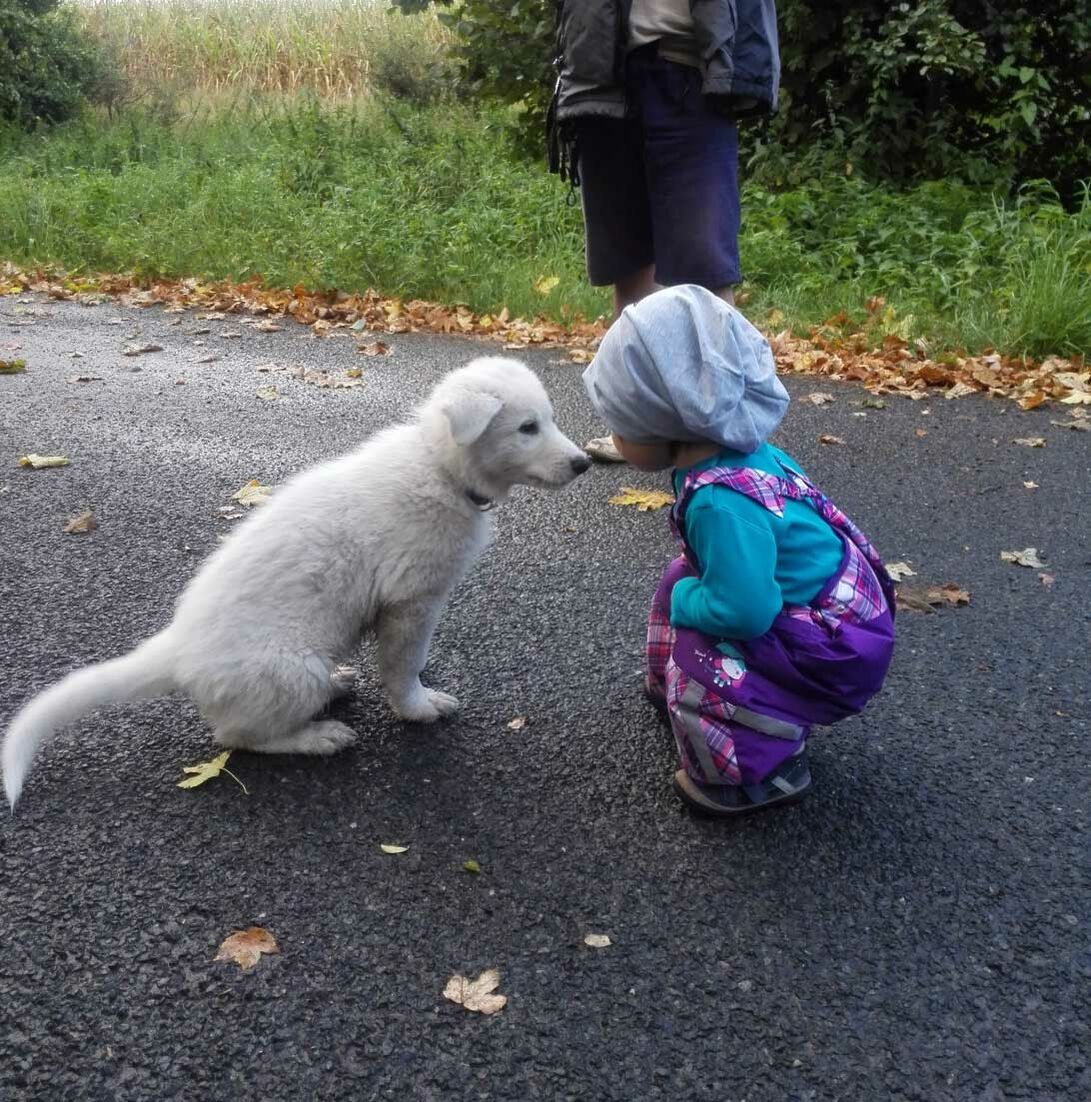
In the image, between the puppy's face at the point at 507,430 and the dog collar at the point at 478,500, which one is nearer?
the puppy's face at the point at 507,430

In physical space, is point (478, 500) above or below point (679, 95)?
below

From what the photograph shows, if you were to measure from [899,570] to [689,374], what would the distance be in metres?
2.01

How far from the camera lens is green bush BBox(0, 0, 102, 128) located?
712 inches

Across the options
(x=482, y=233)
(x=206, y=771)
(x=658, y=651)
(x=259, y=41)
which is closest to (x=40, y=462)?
(x=206, y=771)

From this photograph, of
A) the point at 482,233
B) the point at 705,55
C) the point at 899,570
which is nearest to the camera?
the point at 899,570

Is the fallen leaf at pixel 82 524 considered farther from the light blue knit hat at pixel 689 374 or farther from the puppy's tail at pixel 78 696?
the light blue knit hat at pixel 689 374

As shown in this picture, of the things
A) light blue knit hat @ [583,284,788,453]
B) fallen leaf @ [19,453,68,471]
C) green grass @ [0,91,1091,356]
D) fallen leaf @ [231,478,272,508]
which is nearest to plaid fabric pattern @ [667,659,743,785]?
light blue knit hat @ [583,284,788,453]

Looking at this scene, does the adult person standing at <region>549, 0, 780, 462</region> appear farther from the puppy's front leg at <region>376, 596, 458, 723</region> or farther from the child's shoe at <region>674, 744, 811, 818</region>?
the child's shoe at <region>674, 744, 811, 818</region>

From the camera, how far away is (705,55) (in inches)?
172

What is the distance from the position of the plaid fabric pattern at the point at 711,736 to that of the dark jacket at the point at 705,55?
2909 mm

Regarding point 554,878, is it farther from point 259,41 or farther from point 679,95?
point 259,41

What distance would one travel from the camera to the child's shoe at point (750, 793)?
262cm

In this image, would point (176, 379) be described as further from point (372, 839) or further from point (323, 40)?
point (323, 40)

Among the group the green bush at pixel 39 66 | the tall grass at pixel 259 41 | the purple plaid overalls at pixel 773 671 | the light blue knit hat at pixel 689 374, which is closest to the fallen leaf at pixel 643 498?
the purple plaid overalls at pixel 773 671
